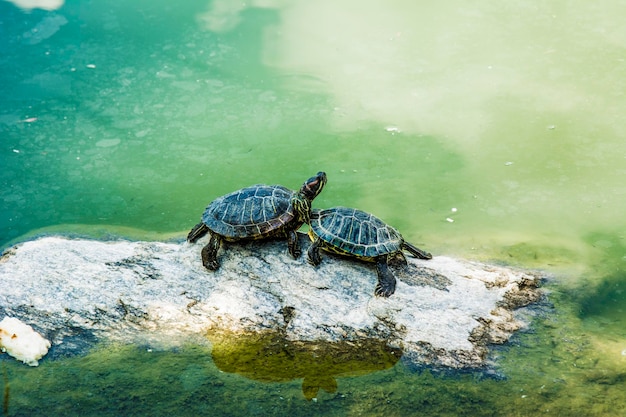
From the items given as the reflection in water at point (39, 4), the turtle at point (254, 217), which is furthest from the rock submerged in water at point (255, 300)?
the reflection in water at point (39, 4)

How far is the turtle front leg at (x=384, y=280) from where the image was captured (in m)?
4.05

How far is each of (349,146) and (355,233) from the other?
2.40 m

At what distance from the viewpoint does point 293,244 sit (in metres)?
4.23

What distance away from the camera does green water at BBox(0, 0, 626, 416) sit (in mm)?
3598

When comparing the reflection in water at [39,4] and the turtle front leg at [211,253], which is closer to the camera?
the turtle front leg at [211,253]

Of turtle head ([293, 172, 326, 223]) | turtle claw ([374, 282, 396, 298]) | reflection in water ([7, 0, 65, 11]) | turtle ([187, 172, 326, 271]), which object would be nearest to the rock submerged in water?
turtle claw ([374, 282, 396, 298])

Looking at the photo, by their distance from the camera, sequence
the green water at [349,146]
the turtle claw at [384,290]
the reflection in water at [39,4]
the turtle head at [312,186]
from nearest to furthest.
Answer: the green water at [349,146] → the turtle claw at [384,290] → the turtle head at [312,186] → the reflection in water at [39,4]

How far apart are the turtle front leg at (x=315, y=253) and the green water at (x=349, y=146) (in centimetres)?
87

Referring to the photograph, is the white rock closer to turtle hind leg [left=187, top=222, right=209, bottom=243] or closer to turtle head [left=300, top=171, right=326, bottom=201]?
turtle hind leg [left=187, top=222, right=209, bottom=243]

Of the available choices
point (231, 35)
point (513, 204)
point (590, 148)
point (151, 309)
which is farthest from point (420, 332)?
point (231, 35)

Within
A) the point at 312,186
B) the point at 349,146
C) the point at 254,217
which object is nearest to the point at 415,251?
the point at 312,186

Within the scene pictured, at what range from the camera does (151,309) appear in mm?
3982

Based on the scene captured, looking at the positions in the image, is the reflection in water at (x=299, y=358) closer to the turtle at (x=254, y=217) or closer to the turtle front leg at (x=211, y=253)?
the turtle front leg at (x=211, y=253)

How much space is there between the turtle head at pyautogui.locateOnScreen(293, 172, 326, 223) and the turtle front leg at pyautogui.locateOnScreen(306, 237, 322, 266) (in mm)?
185
